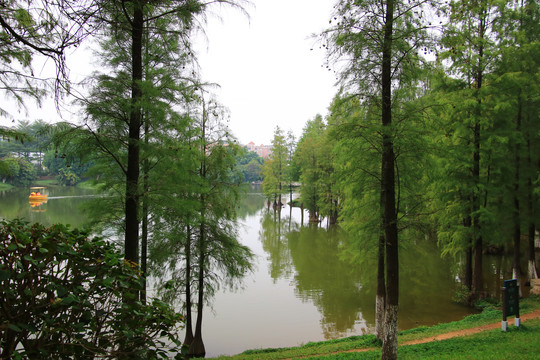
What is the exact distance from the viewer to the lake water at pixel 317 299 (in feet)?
36.8

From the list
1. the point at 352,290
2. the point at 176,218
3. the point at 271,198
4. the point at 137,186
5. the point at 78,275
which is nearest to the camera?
the point at 78,275

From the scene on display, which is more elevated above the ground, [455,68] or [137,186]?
[455,68]

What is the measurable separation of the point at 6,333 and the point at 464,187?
41.3 feet

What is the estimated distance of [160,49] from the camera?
7.87 meters

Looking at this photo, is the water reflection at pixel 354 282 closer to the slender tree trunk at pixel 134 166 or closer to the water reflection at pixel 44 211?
the slender tree trunk at pixel 134 166

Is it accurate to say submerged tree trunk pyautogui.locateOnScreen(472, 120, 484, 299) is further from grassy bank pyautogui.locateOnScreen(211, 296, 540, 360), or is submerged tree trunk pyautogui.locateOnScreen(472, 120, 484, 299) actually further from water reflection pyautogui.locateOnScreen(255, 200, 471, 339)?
grassy bank pyautogui.locateOnScreen(211, 296, 540, 360)

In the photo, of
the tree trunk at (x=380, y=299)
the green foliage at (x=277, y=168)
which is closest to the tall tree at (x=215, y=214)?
the tree trunk at (x=380, y=299)

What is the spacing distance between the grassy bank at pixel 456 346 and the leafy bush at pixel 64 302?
18.5 ft

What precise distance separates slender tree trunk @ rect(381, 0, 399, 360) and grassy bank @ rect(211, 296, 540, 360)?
80 cm

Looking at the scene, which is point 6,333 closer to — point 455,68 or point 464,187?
point 464,187

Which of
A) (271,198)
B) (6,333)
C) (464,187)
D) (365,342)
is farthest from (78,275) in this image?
(271,198)

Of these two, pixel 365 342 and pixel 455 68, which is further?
pixel 455 68

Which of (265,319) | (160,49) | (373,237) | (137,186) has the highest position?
(160,49)

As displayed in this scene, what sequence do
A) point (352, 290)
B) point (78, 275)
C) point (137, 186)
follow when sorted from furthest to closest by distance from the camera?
point (352, 290)
point (137, 186)
point (78, 275)
